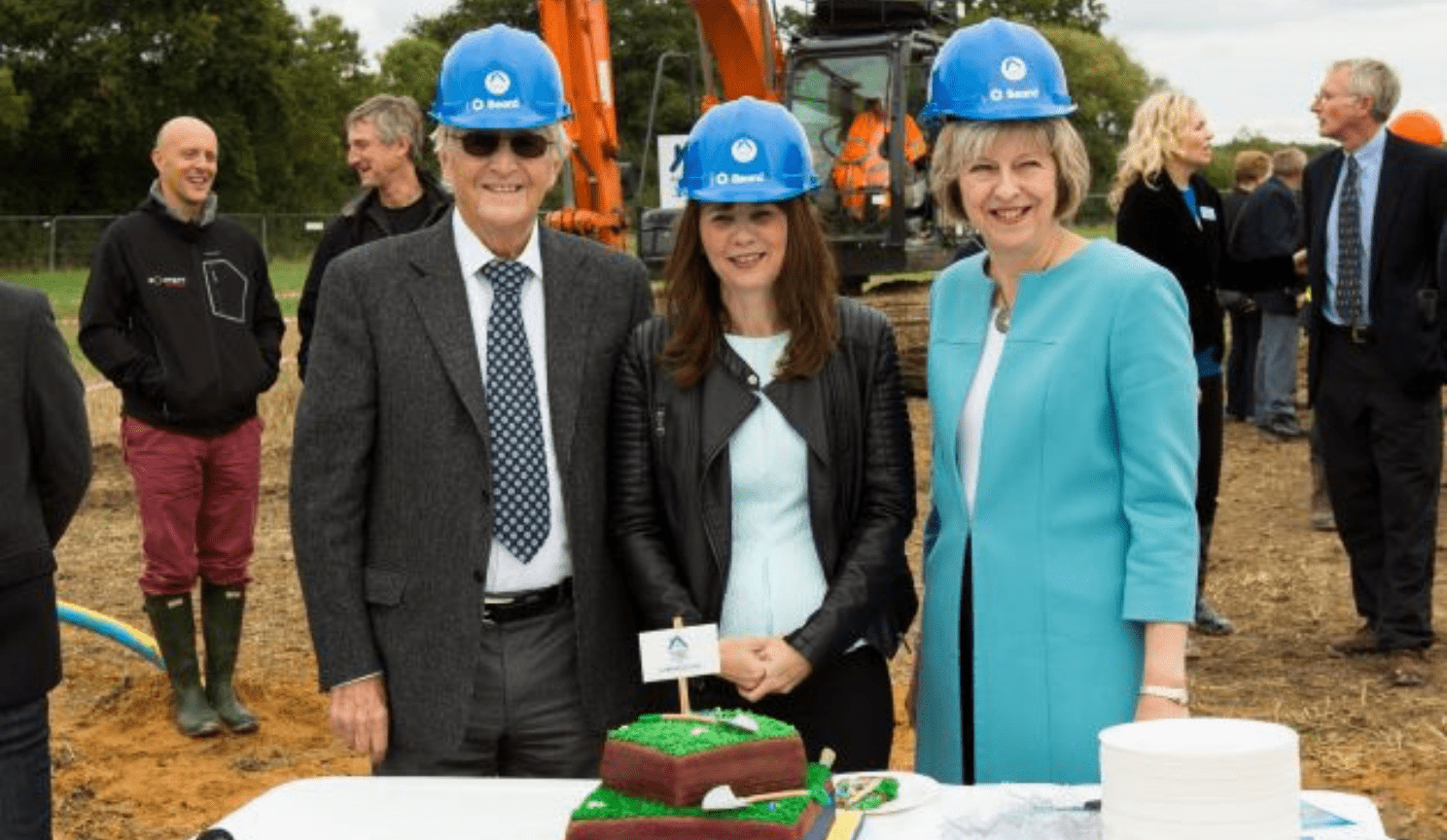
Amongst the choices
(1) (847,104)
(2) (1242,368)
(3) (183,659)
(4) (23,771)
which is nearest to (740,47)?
(1) (847,104)

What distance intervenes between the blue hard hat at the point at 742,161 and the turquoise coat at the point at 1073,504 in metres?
0.43

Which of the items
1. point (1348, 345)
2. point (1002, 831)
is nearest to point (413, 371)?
point (1002, 831)

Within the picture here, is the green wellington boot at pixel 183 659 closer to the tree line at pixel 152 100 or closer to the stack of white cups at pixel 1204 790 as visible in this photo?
the stack of white cups at pixel 1204 790

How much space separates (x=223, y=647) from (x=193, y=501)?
0.64 m

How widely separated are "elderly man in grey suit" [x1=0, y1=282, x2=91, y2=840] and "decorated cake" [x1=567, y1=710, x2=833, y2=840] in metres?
1.65

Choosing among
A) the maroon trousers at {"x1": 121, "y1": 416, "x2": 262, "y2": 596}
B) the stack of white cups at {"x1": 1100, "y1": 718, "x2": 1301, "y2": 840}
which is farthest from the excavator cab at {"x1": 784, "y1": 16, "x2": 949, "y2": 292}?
the stack of white cups at {"x1": 1100, "y1": 718, "x2": 1301, "y2": 840}

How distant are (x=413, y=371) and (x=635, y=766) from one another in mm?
1062

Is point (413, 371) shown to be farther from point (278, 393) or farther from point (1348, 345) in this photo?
point (278, 393)

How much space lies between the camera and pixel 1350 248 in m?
7.53

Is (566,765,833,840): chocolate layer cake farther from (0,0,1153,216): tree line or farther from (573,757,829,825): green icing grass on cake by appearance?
(0,0,1153,216): tree line

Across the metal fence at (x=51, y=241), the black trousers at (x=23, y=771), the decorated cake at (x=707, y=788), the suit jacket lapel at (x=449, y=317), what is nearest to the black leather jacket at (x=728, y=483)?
the suit jacket lapel at (x=449, y=317)

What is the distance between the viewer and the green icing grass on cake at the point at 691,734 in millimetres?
2717

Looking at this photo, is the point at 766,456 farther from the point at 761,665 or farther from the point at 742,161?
the point at 742,161

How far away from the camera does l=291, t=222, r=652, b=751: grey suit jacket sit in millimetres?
3520
